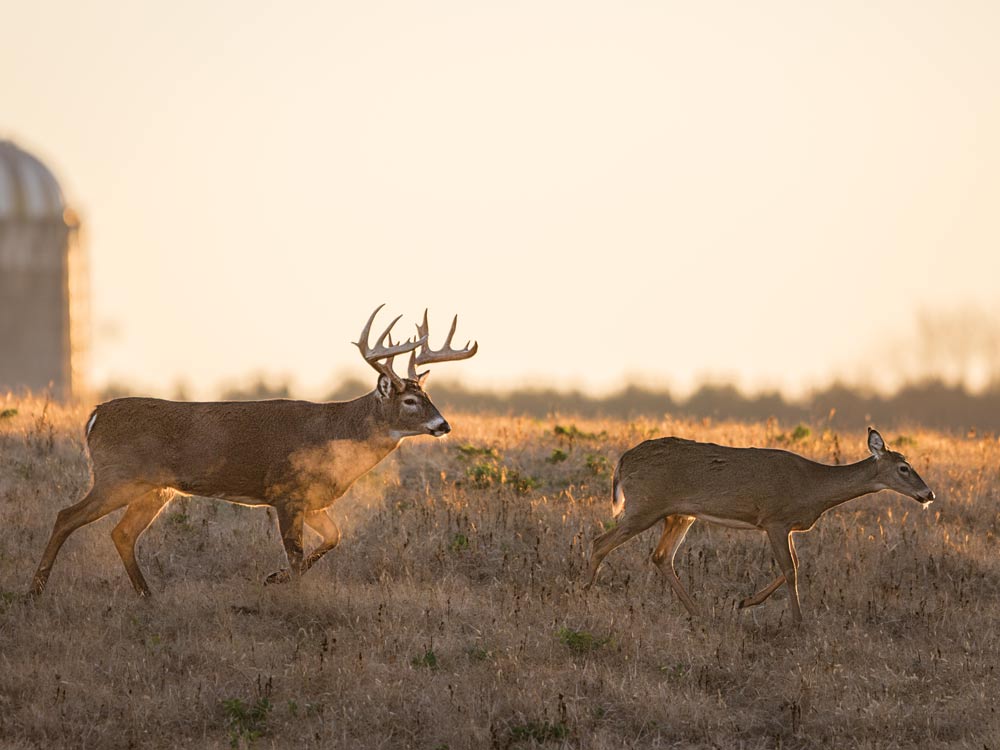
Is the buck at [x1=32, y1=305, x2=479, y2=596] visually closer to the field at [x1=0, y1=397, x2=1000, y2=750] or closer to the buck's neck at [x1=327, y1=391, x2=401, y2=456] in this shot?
the buck's neck at [x1=327, y1=391, x2=401, y2=456]

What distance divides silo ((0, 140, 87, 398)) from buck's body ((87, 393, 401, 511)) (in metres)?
29.1

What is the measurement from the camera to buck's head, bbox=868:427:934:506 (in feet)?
40.1

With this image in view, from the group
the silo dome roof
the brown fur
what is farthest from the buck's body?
the silo dome roof

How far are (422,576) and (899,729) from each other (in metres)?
4.38

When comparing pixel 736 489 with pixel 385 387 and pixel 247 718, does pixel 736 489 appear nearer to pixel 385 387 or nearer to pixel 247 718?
pixel 385 387

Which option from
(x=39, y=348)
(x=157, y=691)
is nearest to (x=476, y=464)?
(x=157, y=691)

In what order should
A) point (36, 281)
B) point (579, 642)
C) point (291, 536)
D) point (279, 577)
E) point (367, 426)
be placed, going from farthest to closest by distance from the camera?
point (36, 281) → point (367, 426) → point (291, 536) → point (279, 577) → point (579, 642)

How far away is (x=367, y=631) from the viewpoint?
422 inches

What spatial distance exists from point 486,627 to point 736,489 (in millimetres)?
2454

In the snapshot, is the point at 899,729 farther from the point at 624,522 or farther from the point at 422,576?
the point at 422,576

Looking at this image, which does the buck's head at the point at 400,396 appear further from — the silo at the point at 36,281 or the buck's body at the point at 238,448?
the silo at the point at 36,281

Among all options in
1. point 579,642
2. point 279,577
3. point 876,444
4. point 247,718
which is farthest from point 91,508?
point 876,444

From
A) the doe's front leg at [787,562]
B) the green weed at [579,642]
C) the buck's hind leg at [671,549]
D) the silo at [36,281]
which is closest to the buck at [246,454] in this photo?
the buck's hind leg at [671,549]

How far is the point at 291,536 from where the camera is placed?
12086mm
